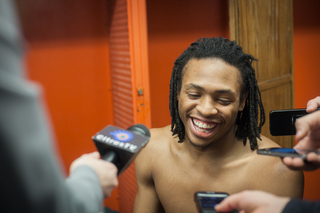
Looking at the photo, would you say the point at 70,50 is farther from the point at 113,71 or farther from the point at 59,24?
the point at 113,71

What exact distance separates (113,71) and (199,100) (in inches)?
53.2

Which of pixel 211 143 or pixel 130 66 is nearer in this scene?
pixel 211 143

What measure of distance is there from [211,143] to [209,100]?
10.3 inches

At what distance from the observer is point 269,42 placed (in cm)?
257

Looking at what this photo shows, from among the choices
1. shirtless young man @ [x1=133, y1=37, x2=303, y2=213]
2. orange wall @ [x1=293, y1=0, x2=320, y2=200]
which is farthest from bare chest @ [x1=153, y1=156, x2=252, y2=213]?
orange wall @ [x1=293, y1=0, x2=320, y2=200]

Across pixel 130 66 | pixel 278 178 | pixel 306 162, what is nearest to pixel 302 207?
pixel 306 162

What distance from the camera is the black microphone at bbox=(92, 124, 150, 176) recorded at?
0.85 m

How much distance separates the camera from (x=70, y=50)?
8.55ft

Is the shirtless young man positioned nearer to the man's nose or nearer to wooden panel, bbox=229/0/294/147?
the man's nose

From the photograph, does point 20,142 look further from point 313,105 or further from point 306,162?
point 313,105

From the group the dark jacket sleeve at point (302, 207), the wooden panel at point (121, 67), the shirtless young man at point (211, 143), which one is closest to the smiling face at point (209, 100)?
the shirtless young man at point (211, 143)

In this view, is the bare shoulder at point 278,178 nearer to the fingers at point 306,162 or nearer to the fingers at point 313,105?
the fingers at point 313,105

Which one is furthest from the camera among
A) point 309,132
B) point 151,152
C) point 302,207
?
point 151,152

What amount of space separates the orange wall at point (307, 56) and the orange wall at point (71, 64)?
2025 mm
